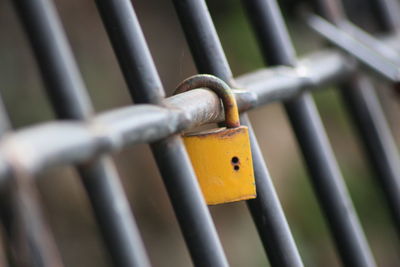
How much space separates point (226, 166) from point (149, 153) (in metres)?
1.16

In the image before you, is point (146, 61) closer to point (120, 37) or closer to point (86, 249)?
point (120, 37)

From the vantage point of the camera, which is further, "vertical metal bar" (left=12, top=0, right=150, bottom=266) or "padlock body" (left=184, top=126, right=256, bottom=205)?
"padlock body" (left=184, top=126, right=256, bottom=205)

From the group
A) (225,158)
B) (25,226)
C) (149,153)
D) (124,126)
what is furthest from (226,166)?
(149,153)

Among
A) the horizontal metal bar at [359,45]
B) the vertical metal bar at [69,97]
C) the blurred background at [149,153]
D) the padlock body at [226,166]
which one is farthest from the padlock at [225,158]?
the blurred background at [149,153]

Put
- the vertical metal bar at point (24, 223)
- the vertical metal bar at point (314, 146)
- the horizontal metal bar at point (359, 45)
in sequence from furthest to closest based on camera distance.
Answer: the horizontal metal bar at point (359, 45) < the vertical metal bar at point (314, 146) < the vertical metal bar at point (24, 223)

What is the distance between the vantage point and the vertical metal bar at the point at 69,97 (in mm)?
573

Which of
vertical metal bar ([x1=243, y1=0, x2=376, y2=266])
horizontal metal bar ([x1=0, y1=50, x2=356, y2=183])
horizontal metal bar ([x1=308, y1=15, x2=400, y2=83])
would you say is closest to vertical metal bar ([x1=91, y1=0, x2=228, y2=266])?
horizontal metal bar ([x1=0, y1=50, x2=356, y2=183])

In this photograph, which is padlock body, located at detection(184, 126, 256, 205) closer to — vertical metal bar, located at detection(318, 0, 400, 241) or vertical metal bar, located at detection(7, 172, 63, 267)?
vertical metal bar, located at detection(7, 172, 63, 267)

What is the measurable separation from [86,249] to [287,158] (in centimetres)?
69

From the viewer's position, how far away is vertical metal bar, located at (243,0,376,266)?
3.16ft

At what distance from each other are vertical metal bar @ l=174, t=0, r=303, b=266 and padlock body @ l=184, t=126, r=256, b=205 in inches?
1.4

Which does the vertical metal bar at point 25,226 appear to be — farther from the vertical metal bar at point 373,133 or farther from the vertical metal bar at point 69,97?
the vertical metal bar at point 373,133

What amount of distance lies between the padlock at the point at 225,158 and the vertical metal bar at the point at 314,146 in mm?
239

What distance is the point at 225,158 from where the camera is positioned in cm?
74
